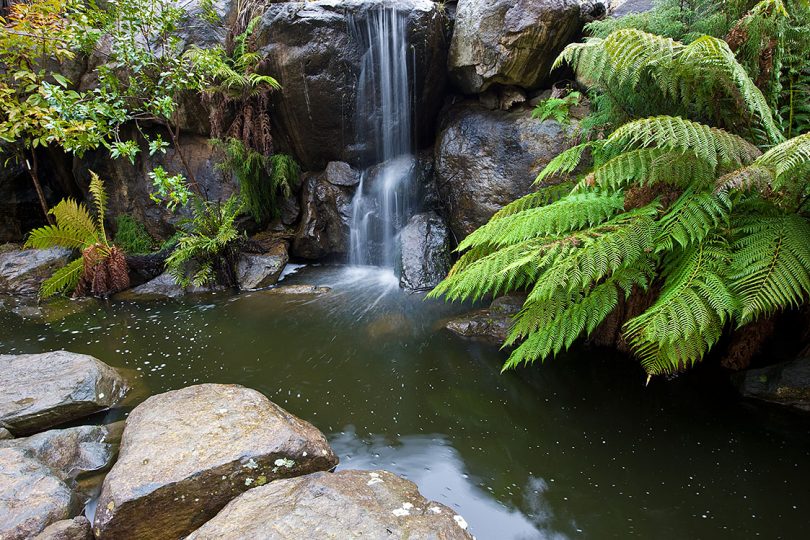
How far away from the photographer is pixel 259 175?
622cm

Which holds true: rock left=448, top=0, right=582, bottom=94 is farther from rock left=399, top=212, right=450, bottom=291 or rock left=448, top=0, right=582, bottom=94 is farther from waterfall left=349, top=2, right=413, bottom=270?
rock left=399, top=212, right=450, bottom=291

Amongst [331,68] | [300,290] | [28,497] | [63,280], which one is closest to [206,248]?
[300,290]

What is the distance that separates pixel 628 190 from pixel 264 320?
136 inches

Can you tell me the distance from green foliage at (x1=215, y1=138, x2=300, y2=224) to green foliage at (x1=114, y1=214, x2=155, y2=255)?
1.88 m

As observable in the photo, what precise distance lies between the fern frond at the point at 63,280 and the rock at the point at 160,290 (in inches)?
24.3

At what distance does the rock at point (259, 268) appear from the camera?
18.2ft

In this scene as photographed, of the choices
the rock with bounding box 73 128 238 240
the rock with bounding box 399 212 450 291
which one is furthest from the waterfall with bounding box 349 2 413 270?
the rock with bounding box 73 128 238 240

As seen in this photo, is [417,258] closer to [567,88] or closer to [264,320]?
[264,320]

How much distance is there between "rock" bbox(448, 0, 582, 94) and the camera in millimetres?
4562

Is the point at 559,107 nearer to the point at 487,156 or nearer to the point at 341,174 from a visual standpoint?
the point at 487,156

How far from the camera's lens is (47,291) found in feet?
17.4

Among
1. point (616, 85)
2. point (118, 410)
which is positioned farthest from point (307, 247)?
point (616, 85)

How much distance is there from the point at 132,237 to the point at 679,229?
7.48 meters

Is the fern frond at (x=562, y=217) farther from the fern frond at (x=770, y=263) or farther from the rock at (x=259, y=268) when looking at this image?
the rock at (x=259, y=268)
